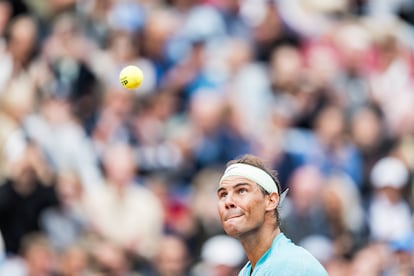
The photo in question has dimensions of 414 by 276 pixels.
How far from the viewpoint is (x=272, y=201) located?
8.23 m

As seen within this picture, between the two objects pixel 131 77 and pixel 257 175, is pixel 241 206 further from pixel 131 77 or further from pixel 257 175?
pixel 131 77

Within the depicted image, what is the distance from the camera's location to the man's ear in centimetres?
820

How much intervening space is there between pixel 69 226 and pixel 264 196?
17.6ft

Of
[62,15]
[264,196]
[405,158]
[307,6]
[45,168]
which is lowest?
[264,196]

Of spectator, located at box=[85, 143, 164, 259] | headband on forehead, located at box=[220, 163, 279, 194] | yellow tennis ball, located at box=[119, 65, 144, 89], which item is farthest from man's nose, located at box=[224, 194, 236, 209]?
spectator, located at box=[85, 143, 164, 259]

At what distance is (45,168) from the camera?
13.3 m

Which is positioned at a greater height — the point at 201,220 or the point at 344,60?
the point at 344,60

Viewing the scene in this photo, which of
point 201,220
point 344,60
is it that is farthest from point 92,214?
point 344,60

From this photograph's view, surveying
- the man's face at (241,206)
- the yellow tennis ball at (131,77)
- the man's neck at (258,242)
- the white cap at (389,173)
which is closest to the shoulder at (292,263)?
the man's neck at (258,242)

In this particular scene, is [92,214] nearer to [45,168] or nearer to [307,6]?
[45,168]

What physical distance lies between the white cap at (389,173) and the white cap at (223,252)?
2293mm

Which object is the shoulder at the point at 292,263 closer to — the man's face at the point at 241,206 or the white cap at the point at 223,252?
the man's face at the point at 241,206

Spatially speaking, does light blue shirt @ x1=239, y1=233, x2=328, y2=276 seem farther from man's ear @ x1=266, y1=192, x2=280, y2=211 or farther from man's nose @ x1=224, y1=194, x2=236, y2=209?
man's nose @ x1=224, y1=194, x2=236, y2=209

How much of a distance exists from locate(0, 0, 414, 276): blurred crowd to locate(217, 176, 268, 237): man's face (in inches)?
165
